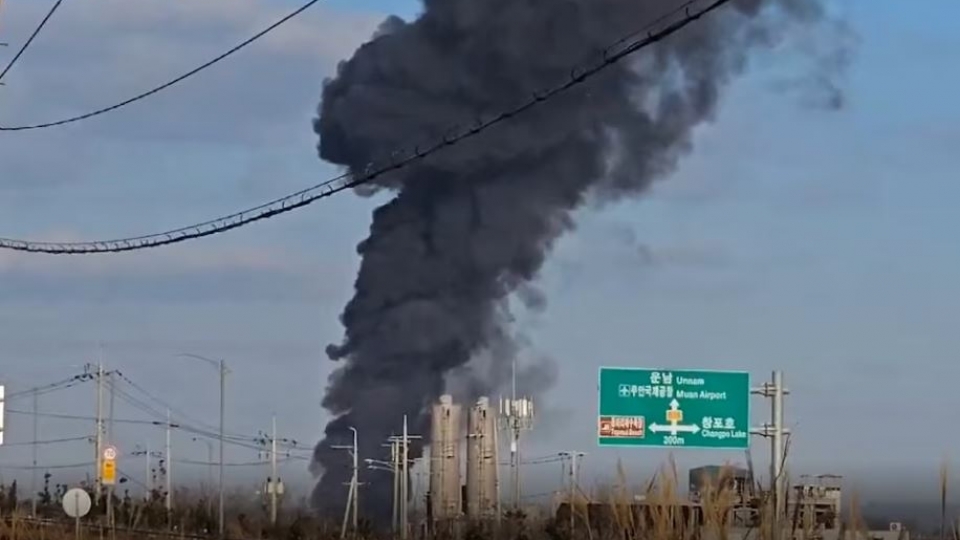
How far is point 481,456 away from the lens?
76.0 m

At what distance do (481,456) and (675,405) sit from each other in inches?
1682

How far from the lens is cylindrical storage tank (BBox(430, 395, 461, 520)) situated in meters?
74.0

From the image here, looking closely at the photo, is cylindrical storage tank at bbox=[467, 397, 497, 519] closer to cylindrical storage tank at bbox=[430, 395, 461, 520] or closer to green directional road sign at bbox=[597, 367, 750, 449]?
cylindrical storage tank at bbox=[430, 395, 461, 520]

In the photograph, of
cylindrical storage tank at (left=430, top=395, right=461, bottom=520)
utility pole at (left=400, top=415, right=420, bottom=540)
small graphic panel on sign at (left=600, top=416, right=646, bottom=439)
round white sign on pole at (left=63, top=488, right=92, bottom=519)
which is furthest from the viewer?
cylindrical storage tank at (left=430, top=395, right=461, bottom=520)

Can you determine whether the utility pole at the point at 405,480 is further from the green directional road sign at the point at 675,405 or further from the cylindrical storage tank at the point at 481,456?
the green directional road sign at the point at 675,405

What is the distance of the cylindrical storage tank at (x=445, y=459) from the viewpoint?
74000 mm

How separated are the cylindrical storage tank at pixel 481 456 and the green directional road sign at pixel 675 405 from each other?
39910mm

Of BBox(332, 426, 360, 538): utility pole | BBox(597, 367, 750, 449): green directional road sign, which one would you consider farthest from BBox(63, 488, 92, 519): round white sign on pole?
BBox(332, 426, 360, 538): utility pole

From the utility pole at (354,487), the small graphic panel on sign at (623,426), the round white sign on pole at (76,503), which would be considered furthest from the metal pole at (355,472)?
the small graphic panel on sign at (623,426)

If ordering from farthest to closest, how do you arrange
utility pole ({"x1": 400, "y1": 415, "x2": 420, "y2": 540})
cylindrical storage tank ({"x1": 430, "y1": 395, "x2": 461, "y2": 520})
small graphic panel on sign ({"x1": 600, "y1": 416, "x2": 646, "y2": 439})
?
1. cylindrical storage tank ({"x1": 430, "y1": 395, "x2": 461, "y2": 520})
2. utility pole ({"x1": 400, "y1": 415, "x2": 420, "y2": 540})
3. small graphic panel on sign ({"x1": 600, "y1": 416, "x2": 646, "y2": 439})

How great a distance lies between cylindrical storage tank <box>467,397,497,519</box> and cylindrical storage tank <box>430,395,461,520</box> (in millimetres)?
710

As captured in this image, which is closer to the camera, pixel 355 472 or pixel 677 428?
pixel 677 428

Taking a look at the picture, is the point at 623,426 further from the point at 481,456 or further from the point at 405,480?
the point at 481,456

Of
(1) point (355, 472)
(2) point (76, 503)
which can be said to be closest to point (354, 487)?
(1) point (355, 472)
